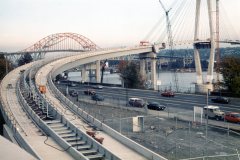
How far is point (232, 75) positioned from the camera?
138ft

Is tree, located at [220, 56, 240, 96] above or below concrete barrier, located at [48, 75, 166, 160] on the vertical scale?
above

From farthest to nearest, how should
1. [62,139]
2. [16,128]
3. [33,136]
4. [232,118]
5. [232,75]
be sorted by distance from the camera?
[232,75] < [232,118] < [16,128] < [33,136] < [62,139]

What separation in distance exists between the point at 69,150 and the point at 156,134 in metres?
7.19

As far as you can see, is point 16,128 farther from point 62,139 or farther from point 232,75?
point 232,75

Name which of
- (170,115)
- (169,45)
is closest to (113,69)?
(169,45)

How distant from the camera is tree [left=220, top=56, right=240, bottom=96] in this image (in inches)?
1557

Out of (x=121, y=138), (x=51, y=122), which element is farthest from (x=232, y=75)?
(x=121, y=138)

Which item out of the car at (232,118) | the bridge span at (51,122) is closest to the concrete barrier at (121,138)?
the bridge span at (51,122)

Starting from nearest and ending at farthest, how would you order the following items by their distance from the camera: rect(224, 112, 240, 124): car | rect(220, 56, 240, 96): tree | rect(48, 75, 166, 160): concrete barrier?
rect(48, 75, 166, 160): concrete barrier < rect(224, 112, 240, 124): car < rect(220, 56, 240, 96): tree

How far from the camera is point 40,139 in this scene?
19.9m

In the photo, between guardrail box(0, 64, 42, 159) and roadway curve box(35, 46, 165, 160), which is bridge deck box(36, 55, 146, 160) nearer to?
roadway curve box(35, 46, 165, 160)

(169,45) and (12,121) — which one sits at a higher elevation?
(169,45)

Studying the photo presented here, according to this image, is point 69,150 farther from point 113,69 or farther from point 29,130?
point 113,69

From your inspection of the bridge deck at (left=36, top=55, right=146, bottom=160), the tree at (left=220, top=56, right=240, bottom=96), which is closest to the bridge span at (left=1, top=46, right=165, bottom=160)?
the bridge deck at (left=36, top=55, right=146, bottom=160)
